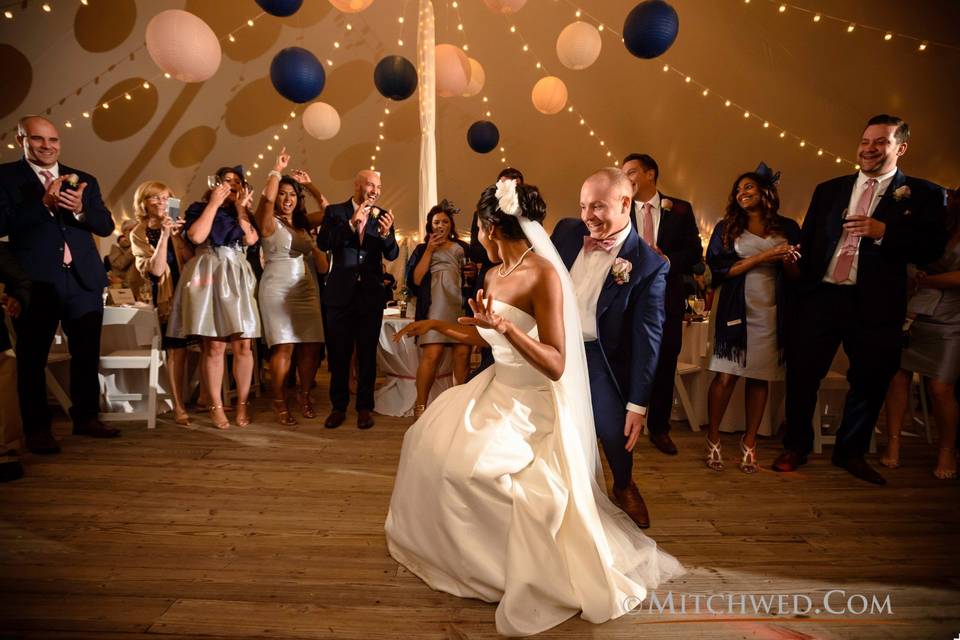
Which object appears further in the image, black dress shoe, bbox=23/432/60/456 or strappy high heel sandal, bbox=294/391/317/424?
strappy high heel sandal, bbox=294/391/317/424

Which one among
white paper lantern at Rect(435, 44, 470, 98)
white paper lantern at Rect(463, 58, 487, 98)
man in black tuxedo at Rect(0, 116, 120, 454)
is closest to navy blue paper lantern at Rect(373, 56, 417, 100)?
white paper lantern at Rect(435, 44, 470, 98)

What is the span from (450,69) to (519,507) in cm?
506

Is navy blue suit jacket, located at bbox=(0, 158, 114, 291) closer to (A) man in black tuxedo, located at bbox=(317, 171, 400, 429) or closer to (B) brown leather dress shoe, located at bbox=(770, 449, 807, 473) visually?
(A) man in black tuxedo, located at bbox=(317, 171, 400, 429)

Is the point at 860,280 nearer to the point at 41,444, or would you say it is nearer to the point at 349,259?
the point at 349,259

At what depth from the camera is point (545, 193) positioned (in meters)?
8.08

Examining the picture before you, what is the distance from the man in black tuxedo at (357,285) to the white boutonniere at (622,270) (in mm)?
1889

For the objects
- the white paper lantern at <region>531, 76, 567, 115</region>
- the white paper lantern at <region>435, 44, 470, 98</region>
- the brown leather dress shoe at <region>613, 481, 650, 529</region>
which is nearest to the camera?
the brown leather dress shoe at <region>613, 481, 650, 529</region>

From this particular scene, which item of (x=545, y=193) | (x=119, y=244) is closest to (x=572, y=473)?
(x=119, y=244)

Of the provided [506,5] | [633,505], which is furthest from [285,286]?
→ [506,5]

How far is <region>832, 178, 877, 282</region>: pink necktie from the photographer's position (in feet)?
8.88

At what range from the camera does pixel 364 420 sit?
354cm

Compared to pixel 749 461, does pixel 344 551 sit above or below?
below

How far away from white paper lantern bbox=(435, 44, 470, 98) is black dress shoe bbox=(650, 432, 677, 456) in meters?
4.24

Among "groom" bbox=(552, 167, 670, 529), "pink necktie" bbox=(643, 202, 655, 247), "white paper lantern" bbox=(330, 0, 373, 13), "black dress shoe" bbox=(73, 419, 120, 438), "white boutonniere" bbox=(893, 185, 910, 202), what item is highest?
"white paper lantern" bbox=(330, 0, 373, 13)
